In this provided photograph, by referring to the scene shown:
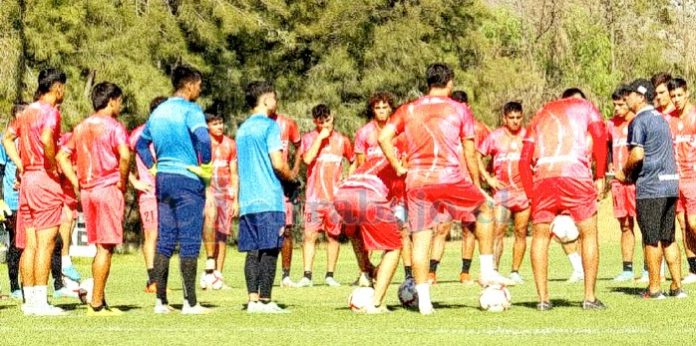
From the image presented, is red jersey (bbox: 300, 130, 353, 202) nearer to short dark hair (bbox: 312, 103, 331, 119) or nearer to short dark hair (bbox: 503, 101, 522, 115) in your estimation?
short dark hair (bbox: 312, 103, 331, 119)

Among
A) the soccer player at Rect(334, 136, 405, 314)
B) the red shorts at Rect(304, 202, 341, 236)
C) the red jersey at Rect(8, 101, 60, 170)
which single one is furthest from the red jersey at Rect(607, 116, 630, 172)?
the red jersey at Rect(8, 101, 60, 170)

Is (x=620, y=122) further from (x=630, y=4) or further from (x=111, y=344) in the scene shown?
(x=630, y=4)

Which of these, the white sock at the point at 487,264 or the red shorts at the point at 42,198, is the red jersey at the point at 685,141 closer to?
the white sock at the point at 487,264

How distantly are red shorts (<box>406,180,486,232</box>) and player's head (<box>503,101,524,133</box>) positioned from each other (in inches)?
203

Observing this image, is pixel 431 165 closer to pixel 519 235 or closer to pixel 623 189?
pixel 519 235

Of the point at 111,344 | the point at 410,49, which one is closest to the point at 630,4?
the point at 410,49

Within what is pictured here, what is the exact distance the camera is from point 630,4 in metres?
51.4

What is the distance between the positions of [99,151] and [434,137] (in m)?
3.31

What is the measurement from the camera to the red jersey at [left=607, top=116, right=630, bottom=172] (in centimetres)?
1883

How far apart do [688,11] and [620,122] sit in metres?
34.8

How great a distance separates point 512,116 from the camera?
60.2 feet

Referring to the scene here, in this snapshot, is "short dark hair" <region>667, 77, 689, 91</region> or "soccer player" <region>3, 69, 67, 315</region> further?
"short dark hair" <region>667, 77, 689, 91</region>

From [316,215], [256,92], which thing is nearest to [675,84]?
[256,92]

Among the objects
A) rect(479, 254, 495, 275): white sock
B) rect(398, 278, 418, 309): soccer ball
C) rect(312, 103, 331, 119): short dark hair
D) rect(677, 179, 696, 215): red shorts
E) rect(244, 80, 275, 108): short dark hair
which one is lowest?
rect(398, 278, 418, 309): soccer ball
